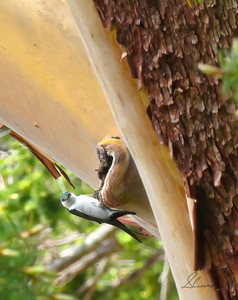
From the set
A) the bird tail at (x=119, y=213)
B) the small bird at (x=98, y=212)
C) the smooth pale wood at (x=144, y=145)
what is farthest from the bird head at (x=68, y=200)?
the smooth pale wood at (x=144, y=145)

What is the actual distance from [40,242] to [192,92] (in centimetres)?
145

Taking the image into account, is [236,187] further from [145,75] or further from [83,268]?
[83,268]

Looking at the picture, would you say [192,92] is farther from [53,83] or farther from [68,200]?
[68,200]

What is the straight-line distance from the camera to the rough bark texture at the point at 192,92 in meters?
0.75

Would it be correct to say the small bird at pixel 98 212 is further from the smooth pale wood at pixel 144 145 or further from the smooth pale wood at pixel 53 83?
the smooth pale wood at pixel 144 145

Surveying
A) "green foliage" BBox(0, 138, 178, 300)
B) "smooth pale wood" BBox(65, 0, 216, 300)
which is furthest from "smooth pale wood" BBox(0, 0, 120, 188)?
"green foliage" BBox(0, 138, 178, 300)

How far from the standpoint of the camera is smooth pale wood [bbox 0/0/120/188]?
106 centimetres

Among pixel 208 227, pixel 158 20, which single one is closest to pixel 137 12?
pixel 158 20

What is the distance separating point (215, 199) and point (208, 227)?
0.05m

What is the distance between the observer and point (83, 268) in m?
2.52

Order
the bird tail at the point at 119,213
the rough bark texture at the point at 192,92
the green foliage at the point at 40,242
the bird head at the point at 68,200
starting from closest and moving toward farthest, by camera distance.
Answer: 1. the rough bark texture at the point at 192,92
2. the bird tail at the point at 119,213
3. the bird head at the point at 68,200
4. the green foliage at the point at 40,242

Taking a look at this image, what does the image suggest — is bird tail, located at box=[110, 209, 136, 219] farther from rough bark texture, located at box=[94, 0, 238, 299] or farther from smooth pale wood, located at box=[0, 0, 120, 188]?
rough bark texture, located at box=[94, 0, 238, 299]

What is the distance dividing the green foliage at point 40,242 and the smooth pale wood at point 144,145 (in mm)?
781

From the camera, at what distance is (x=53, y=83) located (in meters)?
1.09
